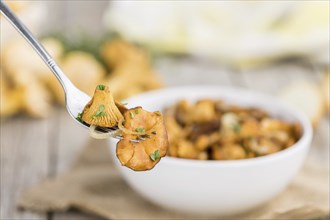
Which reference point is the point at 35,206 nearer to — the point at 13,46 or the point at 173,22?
the point at 13,46

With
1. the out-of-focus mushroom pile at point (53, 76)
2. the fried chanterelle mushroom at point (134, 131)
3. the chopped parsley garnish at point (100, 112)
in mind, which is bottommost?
the fried chanterelle mushroom at point (134, 131)

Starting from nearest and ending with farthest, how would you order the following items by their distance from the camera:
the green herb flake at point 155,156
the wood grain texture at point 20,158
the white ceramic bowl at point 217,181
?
the green herb flake at point 155,156 → the white ceramic bowl at point 217,181 → the wood grain texture at point 20,158

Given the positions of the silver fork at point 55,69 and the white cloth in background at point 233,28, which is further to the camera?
the white cloth in background at point 233,28

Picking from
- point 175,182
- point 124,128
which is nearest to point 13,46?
point 175,182

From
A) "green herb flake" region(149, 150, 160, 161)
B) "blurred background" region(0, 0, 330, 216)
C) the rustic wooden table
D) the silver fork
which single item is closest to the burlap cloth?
the rustic wooden table

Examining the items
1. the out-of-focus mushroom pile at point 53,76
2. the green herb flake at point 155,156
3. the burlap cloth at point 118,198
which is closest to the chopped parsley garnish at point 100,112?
the green herb flake at point 155,156

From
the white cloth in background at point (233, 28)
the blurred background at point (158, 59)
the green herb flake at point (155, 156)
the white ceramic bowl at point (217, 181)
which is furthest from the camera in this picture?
the white cloth in background at point (233, 28)

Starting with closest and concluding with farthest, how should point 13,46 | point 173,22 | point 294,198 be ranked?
point 294,198 < point 13,46 < point 173,22

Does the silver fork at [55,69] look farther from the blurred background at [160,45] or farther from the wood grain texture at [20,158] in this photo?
the blurred background at [160,45]
